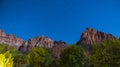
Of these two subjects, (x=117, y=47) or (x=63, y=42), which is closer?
(x=117, y=47)

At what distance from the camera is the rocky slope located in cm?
16000

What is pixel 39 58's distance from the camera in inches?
3051

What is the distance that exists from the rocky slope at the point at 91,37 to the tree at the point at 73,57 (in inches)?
2834

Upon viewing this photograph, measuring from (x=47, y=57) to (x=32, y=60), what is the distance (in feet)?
21.2

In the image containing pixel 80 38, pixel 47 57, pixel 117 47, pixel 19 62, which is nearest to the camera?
pixel 117 47

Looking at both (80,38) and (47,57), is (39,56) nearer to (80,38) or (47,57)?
(47,57)

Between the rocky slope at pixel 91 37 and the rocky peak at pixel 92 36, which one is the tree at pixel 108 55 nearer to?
the rocky slope at pixel 91 37

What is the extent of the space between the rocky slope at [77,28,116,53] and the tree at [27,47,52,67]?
240ft

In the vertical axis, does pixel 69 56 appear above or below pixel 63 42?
below

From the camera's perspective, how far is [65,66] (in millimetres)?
75938

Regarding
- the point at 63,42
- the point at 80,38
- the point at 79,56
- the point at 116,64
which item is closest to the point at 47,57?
the point at 79,56

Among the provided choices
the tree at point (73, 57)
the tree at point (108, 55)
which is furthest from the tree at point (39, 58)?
the tree at point (108, 55)

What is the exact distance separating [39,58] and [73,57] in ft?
32.9

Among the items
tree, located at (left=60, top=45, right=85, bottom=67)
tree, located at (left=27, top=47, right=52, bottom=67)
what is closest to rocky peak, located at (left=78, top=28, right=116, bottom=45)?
tree, located at (left=60, top=45, right=85, bottom=67)
